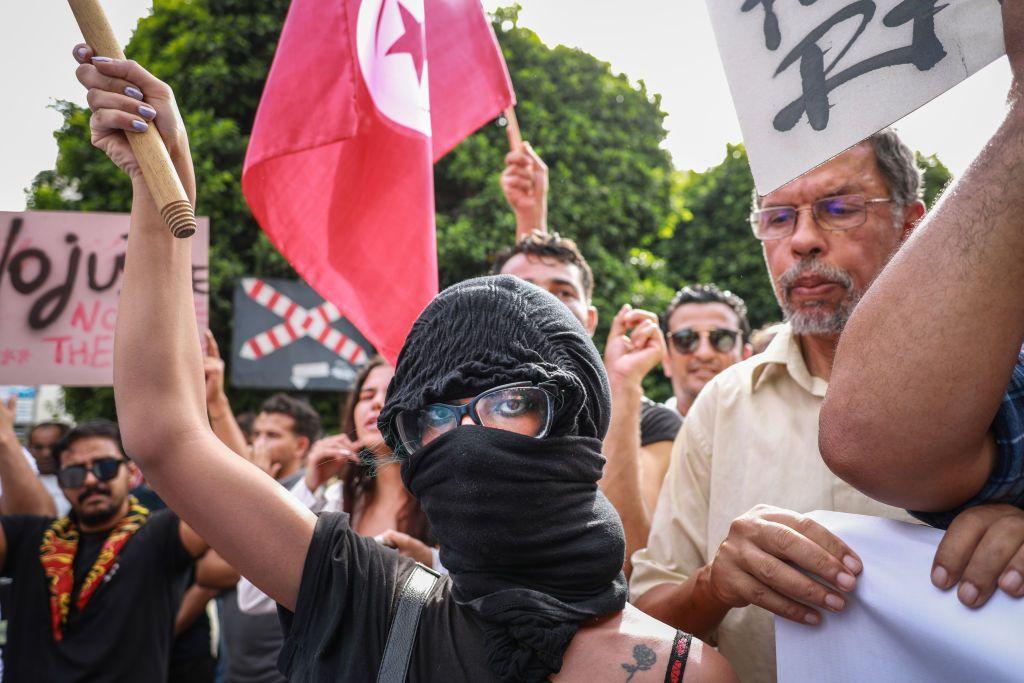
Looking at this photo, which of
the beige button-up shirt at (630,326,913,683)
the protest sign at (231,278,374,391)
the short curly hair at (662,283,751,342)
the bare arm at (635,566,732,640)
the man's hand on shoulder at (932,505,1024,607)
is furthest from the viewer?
the protest sign at (231,278,374,391)

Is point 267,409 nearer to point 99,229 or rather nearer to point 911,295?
point 99,229

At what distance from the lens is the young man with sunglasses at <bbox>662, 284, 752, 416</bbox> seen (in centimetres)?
465

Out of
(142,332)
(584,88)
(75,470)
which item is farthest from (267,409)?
(584,88)

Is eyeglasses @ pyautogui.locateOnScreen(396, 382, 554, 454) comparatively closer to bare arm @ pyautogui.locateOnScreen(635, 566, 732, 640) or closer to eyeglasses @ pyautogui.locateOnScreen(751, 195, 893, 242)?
bare arm @ pyautogui.locateOnScreen(635, 566, 732, 640)

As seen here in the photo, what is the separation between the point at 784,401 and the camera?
2102 mm

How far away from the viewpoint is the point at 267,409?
571 cm

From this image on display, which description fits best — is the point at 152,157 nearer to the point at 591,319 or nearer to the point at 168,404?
the point at 168,404

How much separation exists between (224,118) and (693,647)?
11.2m

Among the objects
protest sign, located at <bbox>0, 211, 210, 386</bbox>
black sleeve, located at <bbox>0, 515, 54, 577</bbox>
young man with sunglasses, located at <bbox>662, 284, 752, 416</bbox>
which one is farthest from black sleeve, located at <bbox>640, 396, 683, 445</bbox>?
black sleeve, located at <bbox>0, 515, 54, 577</bbox>

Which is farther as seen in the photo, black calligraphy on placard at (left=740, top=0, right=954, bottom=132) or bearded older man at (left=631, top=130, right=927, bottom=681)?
bearded older man at (left=631, top=130, right=927, bottom=681)

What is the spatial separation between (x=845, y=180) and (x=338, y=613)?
5.44 feet

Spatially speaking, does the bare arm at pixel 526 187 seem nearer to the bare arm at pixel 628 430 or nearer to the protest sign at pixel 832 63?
the bare arm at pixel 628 430

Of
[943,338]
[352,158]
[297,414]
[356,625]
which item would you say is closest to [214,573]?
[297,414]

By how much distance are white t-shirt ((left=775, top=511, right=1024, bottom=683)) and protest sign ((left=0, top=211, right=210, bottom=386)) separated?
124 inches
